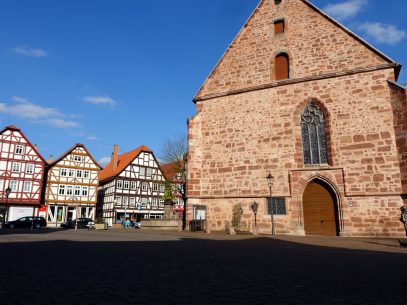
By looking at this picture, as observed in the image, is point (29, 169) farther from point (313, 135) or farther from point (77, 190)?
point (313, 135)

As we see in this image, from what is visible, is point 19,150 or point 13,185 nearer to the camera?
point 13,185

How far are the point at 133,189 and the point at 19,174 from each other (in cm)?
1440

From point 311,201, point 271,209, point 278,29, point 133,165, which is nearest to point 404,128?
point 311,201

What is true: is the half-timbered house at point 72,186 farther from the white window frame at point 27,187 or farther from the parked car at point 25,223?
the parked car at point 25,223

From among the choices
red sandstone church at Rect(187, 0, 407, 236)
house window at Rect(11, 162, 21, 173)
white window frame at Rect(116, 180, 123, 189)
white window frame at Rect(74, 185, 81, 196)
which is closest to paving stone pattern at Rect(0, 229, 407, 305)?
red sandstone church at Rect(187, 0, 407, 236)

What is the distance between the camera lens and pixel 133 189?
153 ft

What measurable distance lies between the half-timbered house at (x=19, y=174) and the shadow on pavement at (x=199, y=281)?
3710 centimetres

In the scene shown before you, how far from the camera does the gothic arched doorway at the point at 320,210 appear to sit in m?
16.1

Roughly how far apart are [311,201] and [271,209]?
87.1 inches

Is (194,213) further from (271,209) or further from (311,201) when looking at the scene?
(311,201)

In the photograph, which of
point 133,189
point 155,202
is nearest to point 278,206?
point 133,189

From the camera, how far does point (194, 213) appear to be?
18.4 m

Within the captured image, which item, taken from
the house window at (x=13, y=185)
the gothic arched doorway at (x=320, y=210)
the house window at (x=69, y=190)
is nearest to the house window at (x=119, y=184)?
the house window at (x=69, y=190)

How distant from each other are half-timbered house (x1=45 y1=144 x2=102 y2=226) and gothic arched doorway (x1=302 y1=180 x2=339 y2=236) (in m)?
35.3
